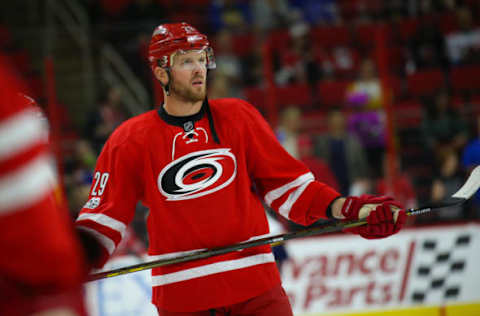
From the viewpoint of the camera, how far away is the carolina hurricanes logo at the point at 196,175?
213cm

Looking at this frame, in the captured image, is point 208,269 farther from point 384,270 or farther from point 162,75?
point 384,270

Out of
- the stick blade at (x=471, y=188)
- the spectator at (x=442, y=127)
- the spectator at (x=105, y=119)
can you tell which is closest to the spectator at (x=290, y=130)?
the spectator at (x=442, y=127)

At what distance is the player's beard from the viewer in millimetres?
2227

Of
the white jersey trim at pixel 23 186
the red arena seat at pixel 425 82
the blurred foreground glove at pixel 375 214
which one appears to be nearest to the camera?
the white jersey trim at pixel 23 186

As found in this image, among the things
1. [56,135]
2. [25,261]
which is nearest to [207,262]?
[25,261]

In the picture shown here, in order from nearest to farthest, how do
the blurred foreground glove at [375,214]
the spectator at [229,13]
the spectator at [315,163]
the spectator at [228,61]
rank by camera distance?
the blurred foreground glove at [375,214], the spectator at [315,163], the spectator at [228,61], the spectator at [229,13]

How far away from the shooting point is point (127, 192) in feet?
7.13

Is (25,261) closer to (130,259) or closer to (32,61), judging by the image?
(130,259)

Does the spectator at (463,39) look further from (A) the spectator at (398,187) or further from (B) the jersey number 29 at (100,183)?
(B) the jersey number 29 at (100,183)

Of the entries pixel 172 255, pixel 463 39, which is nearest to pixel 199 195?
pixel 172 255

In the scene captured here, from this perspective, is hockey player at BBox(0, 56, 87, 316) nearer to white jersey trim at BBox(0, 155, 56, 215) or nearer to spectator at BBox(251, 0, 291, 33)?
white jersey trim at BBox(0, 155, 56, 215)

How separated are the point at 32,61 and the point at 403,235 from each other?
4.35m

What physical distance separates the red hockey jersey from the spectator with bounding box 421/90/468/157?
3789 millimetres

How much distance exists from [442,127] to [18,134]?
17.8ft
